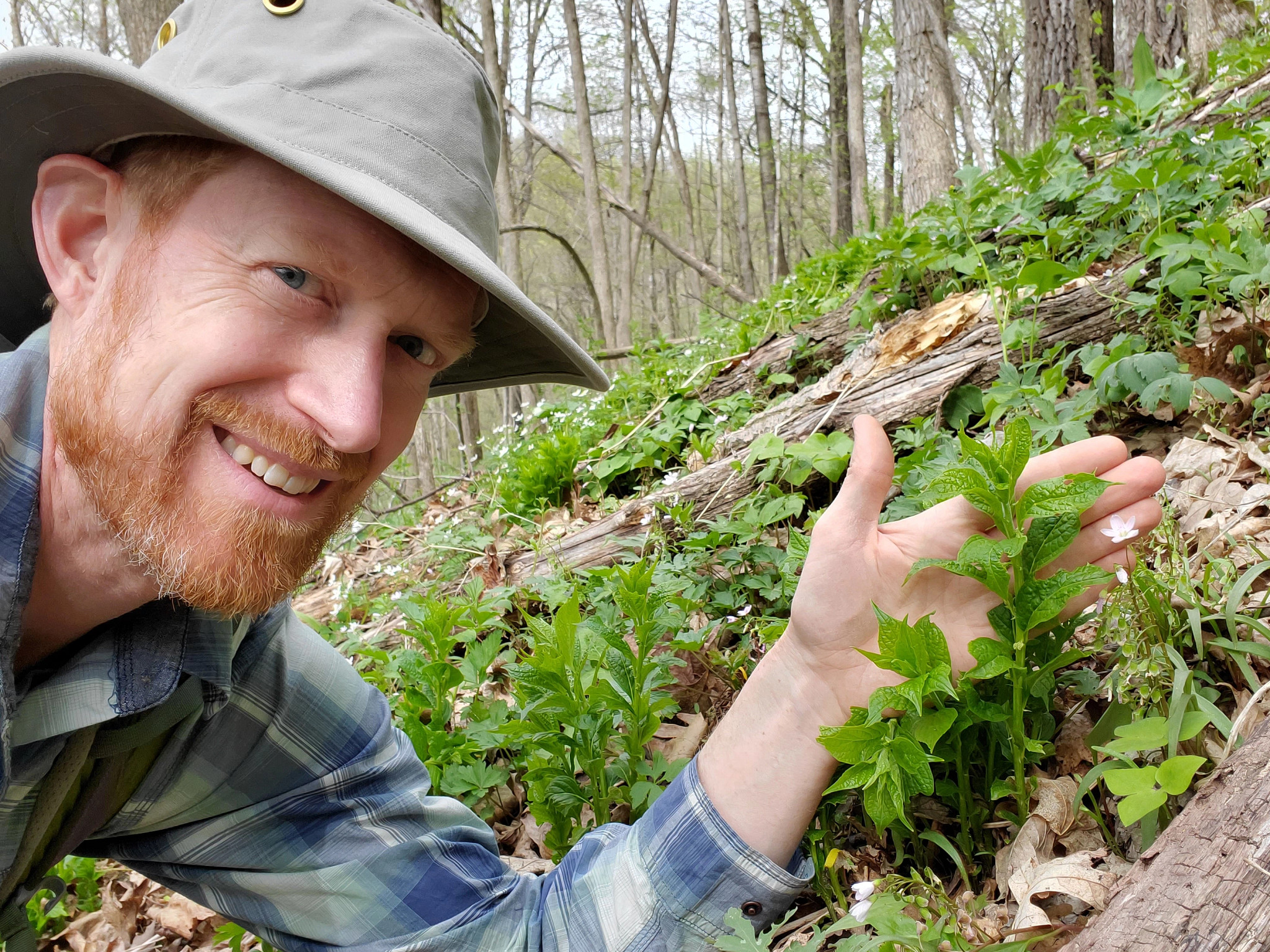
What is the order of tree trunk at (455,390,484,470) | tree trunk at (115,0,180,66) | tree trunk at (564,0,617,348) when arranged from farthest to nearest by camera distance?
tree trunk at (564,0,617,348) → tree trunk at (455,390,484,470) → tree trunk at (115,0,180,66)

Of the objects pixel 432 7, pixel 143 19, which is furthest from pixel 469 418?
pixel 143 19

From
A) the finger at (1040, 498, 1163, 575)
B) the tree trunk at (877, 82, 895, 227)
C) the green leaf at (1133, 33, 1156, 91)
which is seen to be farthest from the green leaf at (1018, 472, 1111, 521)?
the tree trunk at (877, 82, 895, 227)

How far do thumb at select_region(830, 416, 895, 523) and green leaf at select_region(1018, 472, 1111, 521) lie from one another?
8.5 inches

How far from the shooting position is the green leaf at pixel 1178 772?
1032mm

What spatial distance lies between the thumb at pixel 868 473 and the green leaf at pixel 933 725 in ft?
1.10

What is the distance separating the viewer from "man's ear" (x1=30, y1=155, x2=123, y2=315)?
63.7 inches

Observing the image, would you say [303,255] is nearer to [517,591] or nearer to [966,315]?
[517,591]

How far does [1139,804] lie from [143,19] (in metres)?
7.09

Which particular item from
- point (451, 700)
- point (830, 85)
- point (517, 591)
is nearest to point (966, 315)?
point (517, 591)

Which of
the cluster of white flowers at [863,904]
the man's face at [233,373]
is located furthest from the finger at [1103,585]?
the man's face at [233,373]

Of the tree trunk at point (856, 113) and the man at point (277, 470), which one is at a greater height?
the tree trunk at point (856, 113)

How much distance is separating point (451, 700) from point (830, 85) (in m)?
14.7

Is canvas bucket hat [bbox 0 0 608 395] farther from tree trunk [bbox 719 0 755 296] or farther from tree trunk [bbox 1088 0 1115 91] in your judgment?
tree trunk [bbox 719 0 755 296]

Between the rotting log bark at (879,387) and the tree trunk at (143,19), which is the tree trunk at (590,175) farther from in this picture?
the rotting log bark at (879,387)
